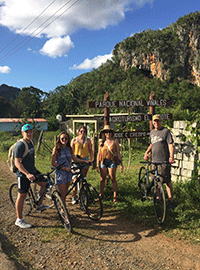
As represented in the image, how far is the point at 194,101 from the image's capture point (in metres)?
48.3

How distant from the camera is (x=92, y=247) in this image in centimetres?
358

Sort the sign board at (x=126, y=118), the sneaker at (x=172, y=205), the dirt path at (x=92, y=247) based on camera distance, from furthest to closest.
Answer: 1. the sign board at (x=126, y=118)
2. the sneaker at (x=172, y=205)
3. the dirt path at (x=92, y=247)

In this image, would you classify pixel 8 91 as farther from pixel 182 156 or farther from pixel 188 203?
pixel 188 203

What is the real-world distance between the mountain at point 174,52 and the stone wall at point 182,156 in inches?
3077

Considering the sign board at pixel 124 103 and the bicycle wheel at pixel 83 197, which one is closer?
the bicycle wheel at pixel 83 197

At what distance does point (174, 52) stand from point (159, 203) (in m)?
89.7

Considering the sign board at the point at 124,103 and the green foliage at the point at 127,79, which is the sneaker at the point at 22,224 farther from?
the green foliage at the point at 127,79

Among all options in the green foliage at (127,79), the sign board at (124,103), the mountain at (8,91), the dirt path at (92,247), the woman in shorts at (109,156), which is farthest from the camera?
the mountain at (8,91)

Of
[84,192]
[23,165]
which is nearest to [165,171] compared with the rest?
[84,192]

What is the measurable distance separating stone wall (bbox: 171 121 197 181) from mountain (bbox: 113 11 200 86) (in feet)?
256

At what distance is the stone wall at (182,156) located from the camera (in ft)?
18.8

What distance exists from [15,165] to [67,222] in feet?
4.73

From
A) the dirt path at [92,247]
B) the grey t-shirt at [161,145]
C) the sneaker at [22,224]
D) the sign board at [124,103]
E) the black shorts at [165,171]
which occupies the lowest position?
the dirt path at [92,247]

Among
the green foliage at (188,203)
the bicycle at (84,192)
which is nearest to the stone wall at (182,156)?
the green foliage at (188,203)
